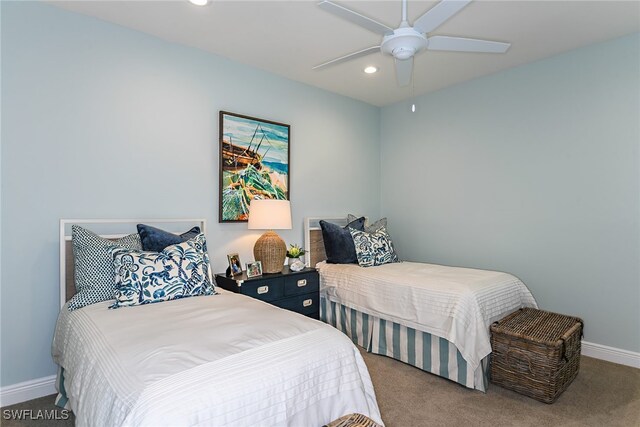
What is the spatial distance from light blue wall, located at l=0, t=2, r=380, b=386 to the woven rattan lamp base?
32 cm

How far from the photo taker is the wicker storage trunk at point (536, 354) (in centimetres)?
232

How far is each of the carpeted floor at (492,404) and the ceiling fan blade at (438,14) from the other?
2.16 m

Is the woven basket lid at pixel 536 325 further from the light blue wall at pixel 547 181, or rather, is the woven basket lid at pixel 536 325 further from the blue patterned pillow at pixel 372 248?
the blue patterned pillow at pixel 372 248

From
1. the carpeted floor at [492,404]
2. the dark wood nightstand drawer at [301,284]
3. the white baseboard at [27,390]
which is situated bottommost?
the carpeted floor at [492,404]

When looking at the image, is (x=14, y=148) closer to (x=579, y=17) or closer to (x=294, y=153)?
(x=294, y=153)

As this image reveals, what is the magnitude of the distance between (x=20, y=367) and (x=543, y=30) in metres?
4.38

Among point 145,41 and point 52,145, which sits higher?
point 145,41

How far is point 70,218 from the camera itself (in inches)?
97.5

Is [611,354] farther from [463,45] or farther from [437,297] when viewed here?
[463,45]

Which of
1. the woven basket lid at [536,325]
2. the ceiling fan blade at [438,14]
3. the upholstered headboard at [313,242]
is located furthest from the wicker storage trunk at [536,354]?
the ceiling fan blade at [438,14]

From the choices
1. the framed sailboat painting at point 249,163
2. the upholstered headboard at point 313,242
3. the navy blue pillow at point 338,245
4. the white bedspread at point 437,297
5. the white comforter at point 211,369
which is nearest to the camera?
the white comforter at point 211,369

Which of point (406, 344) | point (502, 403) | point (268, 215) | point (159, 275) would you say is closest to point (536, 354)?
point (502, 403)

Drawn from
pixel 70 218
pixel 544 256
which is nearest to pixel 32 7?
pixel 70 218

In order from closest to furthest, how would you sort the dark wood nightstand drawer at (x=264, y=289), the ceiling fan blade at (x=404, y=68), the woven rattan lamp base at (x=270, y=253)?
1. the ceiling fan blade at (x=404, y=68)
2. the dark wood nightstand drawer at (x=264, y=289)
3. the woven rattan lamp base at (x=270, y=253)
